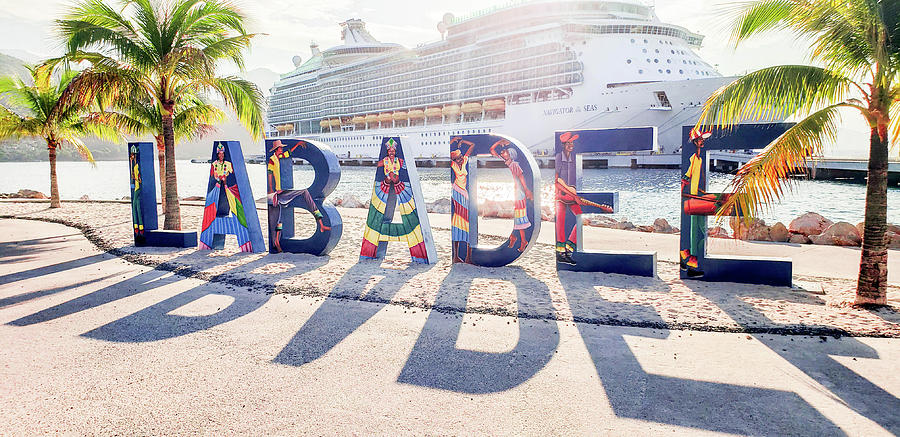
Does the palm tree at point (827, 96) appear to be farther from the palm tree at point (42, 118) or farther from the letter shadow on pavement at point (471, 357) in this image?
the palm tree at point (42, 118)

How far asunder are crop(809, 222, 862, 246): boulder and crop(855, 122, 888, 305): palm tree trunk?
532cm

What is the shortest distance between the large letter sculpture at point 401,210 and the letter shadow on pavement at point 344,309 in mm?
292

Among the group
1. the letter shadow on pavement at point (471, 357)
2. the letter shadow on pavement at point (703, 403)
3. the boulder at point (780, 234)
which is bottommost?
the letter shadow on pavement at point (703, 403)

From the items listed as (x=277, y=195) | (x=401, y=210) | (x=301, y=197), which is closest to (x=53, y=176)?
(x=277, y=195)

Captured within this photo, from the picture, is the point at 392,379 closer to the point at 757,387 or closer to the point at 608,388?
the point at 608,388

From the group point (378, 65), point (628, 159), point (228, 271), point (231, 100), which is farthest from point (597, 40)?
point (228, 271)

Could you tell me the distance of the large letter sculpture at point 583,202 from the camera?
24.2 ft

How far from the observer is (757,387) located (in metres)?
3.78

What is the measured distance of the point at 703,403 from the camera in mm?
3557

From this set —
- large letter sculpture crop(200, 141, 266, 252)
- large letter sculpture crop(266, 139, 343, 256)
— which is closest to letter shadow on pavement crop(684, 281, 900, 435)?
large letter sculpture crop(266, 139, 343, 256)

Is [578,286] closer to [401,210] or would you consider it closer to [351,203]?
[401,210]

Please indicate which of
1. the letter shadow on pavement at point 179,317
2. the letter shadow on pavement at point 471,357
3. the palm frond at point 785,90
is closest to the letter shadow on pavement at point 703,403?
the letter shadow on pavement at point 471,357

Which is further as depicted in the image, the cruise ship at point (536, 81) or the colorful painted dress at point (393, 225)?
the cruise ship at point (536, 81)

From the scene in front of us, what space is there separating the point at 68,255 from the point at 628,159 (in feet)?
137
